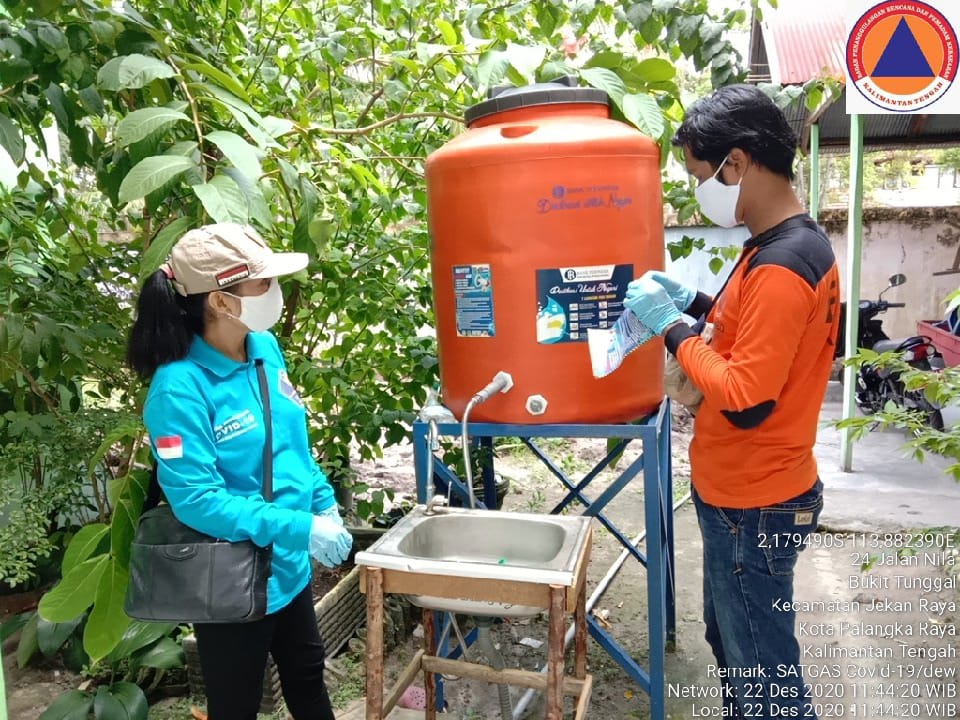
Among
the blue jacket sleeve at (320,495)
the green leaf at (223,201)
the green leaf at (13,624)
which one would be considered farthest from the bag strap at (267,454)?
the green leaf at (13,624)

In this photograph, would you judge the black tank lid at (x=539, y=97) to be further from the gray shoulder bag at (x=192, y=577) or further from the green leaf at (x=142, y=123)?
the gray shoulder bag at (x=192, y=577)

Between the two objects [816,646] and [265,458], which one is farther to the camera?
[816,646]

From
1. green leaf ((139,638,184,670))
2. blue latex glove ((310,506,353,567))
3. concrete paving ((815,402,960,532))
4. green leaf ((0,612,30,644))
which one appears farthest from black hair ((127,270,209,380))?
concrete paving ((815,402,960,532))

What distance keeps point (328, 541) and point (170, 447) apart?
42cm

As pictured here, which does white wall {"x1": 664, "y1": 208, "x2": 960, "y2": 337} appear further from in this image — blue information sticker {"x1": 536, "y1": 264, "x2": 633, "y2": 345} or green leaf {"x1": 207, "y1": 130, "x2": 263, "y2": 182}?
green leaf {"x1": 207, "y1": 130, "x2": 263, "y2": 182}

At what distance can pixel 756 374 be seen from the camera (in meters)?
1.44

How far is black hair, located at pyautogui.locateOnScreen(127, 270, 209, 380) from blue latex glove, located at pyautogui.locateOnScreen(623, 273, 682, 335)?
97 cm

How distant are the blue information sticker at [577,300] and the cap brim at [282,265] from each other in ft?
1.80

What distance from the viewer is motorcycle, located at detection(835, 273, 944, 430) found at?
5.09 meters

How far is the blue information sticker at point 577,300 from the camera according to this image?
5.54 ft

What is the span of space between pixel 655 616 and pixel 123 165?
5.51 feet

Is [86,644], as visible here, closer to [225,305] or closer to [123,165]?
[225,305]

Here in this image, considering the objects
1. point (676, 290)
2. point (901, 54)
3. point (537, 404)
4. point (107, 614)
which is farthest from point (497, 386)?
point (901, 54)

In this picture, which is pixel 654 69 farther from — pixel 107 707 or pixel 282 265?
pixel 107 707
